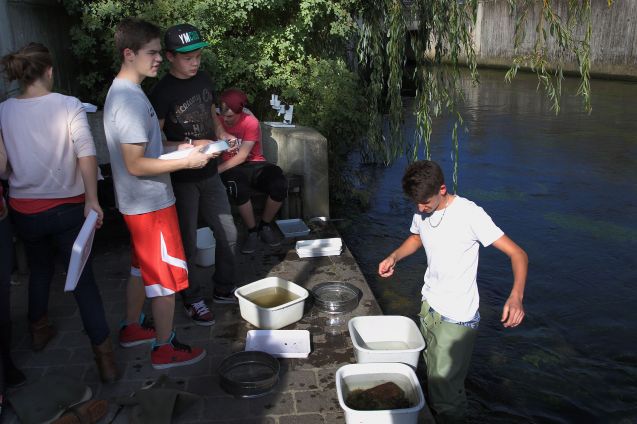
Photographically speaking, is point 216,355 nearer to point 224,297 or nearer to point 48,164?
point 224,297

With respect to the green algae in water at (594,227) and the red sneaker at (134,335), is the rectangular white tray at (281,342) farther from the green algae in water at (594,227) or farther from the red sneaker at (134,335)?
the green algae in water at (594,227)

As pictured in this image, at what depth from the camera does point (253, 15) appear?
8.43m

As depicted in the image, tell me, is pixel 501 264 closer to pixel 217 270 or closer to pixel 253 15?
pixel 217 270

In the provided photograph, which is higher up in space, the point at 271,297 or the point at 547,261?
the point at 271,297

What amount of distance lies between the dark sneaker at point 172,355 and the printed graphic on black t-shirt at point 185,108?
1093 millimetres

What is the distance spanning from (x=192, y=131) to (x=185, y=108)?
0.55 ft

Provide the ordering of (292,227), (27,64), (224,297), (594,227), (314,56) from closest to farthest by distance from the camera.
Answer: (27,64) < (224,297) < (292,227) < (594,227) < (314,56)

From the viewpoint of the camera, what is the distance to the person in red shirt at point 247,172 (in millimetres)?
5695

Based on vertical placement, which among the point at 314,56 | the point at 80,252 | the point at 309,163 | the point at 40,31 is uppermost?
the point at 40,31

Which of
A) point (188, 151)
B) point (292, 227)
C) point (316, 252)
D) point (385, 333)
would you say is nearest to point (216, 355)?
point (385, 333)

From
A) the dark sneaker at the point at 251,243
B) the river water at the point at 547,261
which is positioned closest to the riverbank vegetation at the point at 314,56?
the river water at the point at 547,261

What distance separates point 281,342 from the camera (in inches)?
160

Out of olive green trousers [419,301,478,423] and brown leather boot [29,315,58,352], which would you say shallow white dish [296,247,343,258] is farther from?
brown leather boot [29,315,58,352]

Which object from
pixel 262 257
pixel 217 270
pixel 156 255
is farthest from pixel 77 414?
pixel 262 257
